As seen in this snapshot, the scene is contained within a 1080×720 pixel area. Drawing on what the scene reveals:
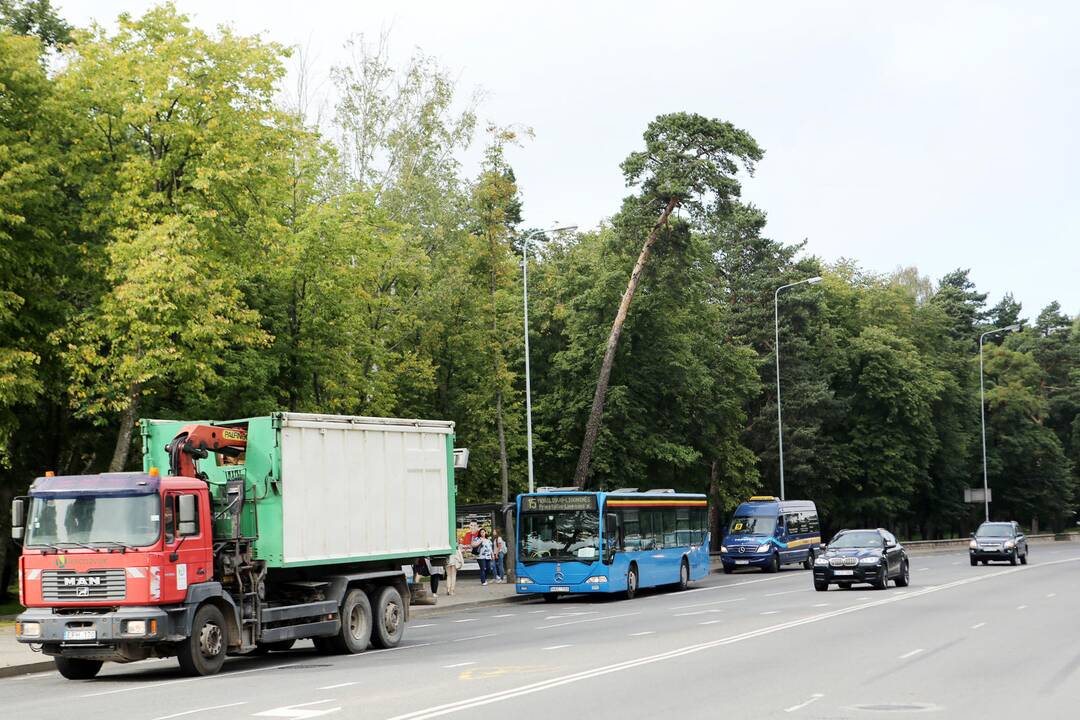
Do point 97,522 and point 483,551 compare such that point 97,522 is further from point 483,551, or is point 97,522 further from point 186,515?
point 483,551

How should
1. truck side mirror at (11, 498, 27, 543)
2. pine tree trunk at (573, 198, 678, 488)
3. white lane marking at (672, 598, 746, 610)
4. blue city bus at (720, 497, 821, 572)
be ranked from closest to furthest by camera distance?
truck side mirror at (11, 498, 27, 543)
white lane marking at (672, 598, 746, 610)
pine tree trunk at (573, 198, 678, 488)
blue city bus at (720, 497, 821, 572)

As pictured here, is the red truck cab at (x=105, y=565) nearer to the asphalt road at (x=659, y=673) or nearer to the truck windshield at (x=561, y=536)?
the asphalt road at (x=659, y=673)

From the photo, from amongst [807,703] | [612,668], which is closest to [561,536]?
[612,668]

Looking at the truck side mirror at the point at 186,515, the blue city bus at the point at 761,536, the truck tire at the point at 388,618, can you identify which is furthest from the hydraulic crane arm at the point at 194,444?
the blue city bus at the point at 761,536

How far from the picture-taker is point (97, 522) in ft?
54.1

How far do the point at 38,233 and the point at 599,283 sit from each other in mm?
24888

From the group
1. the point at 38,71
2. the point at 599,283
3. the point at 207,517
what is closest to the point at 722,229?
the point at 599,283

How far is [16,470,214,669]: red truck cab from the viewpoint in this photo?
1609 centimetres

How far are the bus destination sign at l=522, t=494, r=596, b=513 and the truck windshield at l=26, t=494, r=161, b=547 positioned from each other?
707 inches

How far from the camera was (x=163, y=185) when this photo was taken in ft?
95.7

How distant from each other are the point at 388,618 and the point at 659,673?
22.3 feet

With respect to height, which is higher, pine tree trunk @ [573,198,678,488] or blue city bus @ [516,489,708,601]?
pine tree trunk @ [573,198,678,488]

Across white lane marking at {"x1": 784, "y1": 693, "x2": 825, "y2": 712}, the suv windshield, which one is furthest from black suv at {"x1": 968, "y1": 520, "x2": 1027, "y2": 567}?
white lane marking at {"x1": 784, "y1": 693, "x2": 825, "y2": 712}

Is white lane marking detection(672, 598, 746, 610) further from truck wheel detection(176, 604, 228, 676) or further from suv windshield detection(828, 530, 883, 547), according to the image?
truck wheel detection(176, 604, 228, 676)
